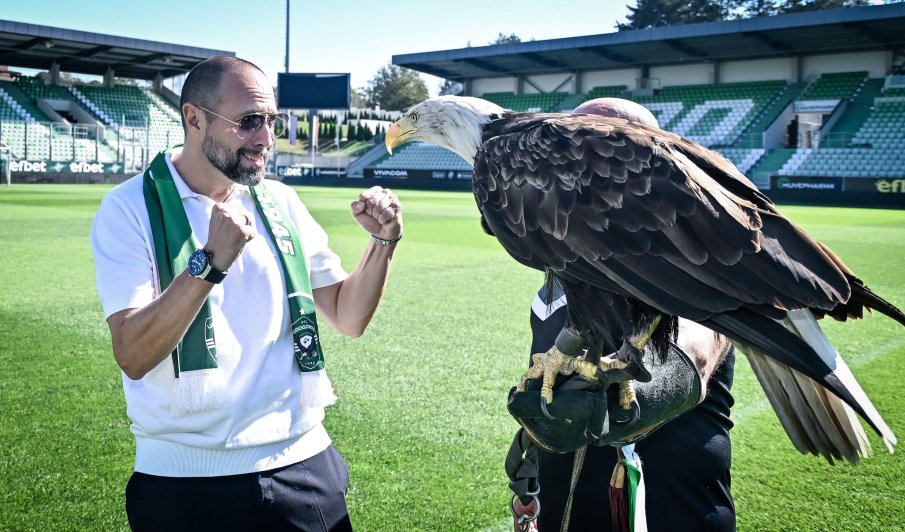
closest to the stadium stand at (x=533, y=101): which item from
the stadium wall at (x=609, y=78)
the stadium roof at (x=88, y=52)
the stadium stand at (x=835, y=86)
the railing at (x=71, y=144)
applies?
the stadium wall at (x=609, y=78)

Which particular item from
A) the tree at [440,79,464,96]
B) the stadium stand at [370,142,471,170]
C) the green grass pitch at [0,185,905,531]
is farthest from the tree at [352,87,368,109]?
the green grass pitch at [0,185,905,531]

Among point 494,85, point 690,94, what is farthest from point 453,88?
point 690,94

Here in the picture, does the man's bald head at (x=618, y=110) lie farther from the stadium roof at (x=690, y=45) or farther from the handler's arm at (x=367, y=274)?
the stadium roof at (x=690, y=45)

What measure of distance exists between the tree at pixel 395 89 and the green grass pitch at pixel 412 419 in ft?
219

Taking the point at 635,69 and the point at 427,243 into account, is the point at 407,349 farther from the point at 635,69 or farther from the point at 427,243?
the point at 635,69

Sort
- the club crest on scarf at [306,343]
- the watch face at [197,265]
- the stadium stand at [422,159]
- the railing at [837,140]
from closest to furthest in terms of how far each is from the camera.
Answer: the watch face at [197,265]
the club crest on scarf at [306,343]
the railing at [837,140]
the stadium stand at [422,159]

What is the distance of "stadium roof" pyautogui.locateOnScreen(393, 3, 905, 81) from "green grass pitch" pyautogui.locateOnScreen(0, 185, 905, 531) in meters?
26.4

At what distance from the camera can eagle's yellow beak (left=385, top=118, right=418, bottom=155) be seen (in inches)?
133

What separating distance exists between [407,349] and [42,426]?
240cm

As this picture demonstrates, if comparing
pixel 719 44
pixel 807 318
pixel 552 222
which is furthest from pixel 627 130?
pixel 719 44

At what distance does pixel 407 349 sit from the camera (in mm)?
5281

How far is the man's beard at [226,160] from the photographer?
2193mm

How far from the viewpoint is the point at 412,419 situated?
153 inches

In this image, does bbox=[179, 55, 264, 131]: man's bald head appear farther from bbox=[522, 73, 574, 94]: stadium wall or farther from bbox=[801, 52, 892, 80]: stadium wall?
bbox=[522, 73, 574, 94]: stadium wall
